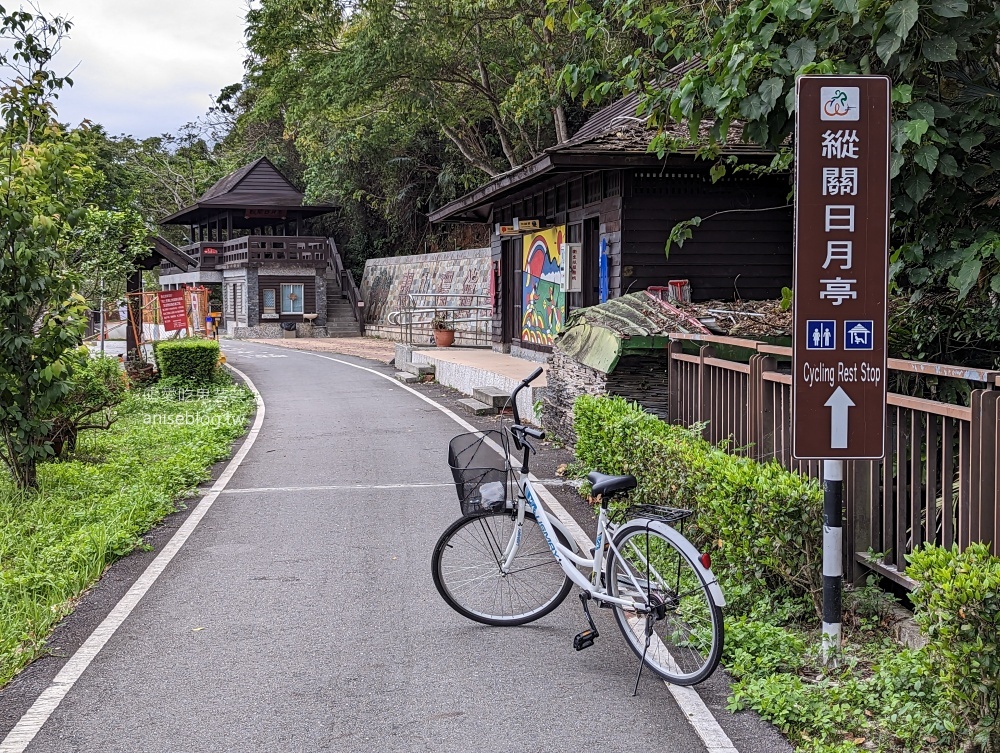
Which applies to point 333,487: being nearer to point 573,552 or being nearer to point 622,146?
point 573,552

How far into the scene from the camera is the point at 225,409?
16406mm

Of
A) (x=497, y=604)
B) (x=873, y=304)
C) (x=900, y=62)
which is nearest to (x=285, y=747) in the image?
(x=497, y=604)

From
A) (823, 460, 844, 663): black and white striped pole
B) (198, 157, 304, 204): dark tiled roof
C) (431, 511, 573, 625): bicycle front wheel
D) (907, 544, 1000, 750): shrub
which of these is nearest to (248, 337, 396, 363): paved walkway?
(198, 157, 304, 204): dark tiled roof

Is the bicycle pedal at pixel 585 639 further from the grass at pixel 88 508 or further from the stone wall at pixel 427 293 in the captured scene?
the stone wall at pixel 427 293

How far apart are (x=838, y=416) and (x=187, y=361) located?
55.4 ft

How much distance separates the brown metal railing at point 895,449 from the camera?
4.33 metres

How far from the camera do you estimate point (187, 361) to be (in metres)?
19.7

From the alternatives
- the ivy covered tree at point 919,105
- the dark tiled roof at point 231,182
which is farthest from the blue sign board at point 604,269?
the dark tiled roof at point 231,182

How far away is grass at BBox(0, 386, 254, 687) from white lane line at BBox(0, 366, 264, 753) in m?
Answer: 0.27

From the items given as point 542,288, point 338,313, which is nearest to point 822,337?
point 542,288

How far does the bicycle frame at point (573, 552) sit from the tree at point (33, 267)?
5.83 metres

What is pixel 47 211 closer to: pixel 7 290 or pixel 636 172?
pixel 7 290

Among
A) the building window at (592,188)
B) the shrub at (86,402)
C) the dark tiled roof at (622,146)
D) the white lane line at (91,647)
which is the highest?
the dark tiled roof at (622,146)

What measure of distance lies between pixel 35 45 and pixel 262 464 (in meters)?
4.96
